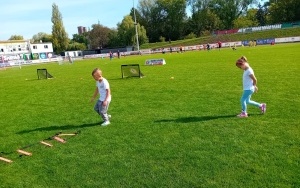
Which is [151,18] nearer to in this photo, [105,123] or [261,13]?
[261,13]

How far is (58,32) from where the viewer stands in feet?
301

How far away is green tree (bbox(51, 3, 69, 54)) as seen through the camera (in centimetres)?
9100

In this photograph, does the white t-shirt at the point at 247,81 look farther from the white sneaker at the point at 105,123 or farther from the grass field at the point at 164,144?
the white sneaker at the point at 105,123

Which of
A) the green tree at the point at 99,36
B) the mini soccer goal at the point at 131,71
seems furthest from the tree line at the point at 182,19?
the mini soccer goal at the point at 131,71

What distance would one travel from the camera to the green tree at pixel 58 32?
91.0 metres

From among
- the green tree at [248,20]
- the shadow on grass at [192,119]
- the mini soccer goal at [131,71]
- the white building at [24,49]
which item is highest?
the green tree at [248,20]

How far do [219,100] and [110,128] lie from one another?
13.4 ft

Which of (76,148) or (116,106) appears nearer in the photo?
(76,148)

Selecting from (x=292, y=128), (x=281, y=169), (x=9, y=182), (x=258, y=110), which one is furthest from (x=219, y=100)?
(x=9, y=182)

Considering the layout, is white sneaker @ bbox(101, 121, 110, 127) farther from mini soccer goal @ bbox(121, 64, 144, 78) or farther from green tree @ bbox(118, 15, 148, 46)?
green tree @ bbox(118, 15, 148, 46)

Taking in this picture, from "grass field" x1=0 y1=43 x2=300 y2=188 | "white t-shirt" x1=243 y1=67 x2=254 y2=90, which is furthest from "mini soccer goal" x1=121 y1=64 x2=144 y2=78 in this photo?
"white t-shirt" x1=243 y1=67 x2=254 y2=90

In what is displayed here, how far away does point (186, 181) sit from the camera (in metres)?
4.66

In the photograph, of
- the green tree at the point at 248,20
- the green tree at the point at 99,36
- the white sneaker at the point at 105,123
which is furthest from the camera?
the green tree at the point at 99,36

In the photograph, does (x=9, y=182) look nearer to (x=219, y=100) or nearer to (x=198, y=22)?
(x=219, y=100)
